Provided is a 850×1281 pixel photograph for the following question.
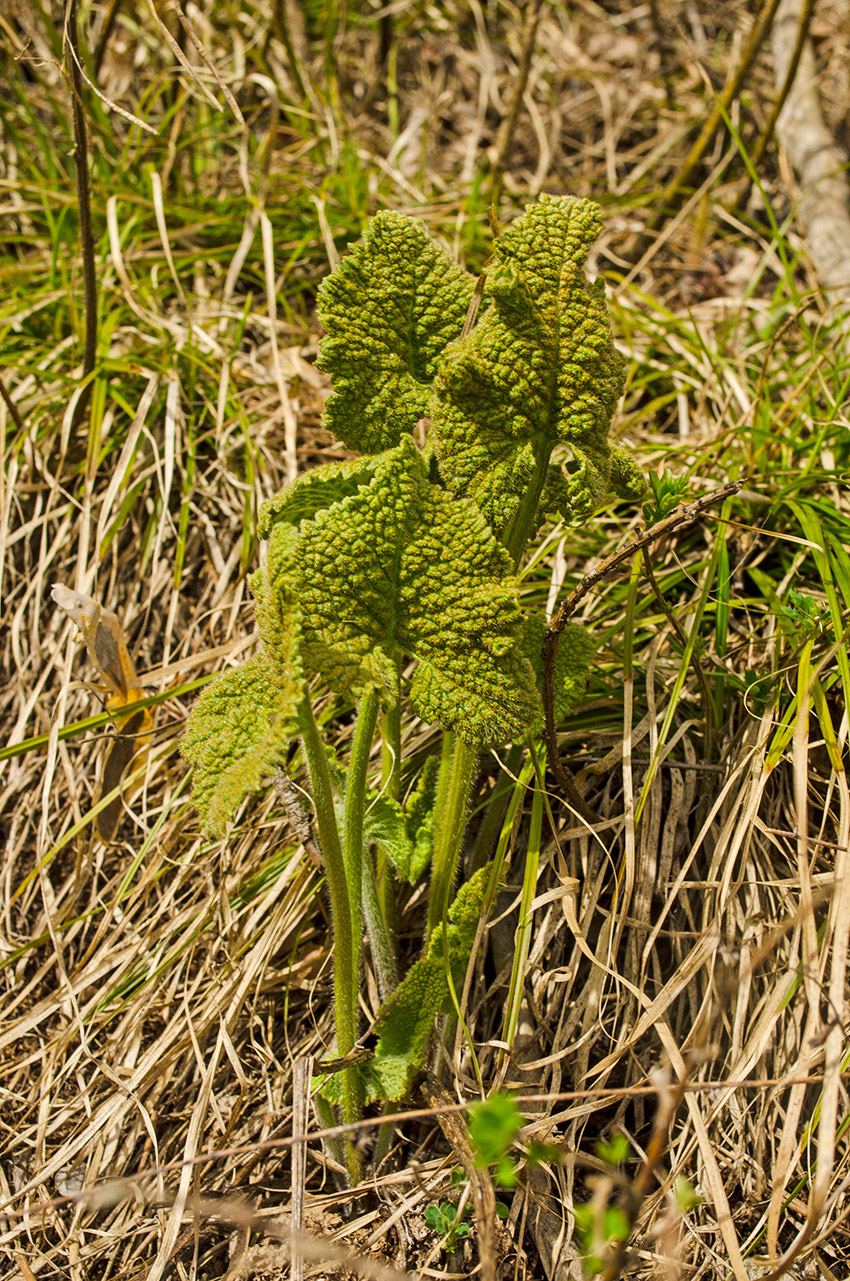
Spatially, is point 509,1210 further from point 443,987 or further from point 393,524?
point 393,524

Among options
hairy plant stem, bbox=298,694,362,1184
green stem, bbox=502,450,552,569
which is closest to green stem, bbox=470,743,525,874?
hairy plant stem, bbox=298,694,362,1184

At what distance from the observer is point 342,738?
177 centimetres

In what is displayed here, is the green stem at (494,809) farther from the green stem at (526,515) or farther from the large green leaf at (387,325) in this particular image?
the large green leaf at (387,325)

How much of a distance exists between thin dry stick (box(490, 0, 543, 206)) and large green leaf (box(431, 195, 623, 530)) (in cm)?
150

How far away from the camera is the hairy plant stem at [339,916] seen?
1.03 metres

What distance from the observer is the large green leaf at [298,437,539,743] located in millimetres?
982

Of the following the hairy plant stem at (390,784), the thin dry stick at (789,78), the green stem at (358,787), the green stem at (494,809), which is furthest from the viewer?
the thin dry stick at (789,78)

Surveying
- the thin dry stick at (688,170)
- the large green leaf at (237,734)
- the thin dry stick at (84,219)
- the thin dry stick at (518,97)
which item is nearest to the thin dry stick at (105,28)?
the thin dry stick at (84,219)

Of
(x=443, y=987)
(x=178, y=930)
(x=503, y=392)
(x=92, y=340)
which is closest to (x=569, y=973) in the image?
(x=443, y=987)

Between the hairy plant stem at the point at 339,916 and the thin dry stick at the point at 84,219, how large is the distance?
1258mm

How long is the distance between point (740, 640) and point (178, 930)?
1187 mm

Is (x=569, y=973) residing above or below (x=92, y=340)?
below

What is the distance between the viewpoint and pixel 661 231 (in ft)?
9.25

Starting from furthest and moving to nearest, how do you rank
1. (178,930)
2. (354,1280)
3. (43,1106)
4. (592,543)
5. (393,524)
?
(592,543) < (178,930) < (43,1106) < (354,1280) < (393,524)
